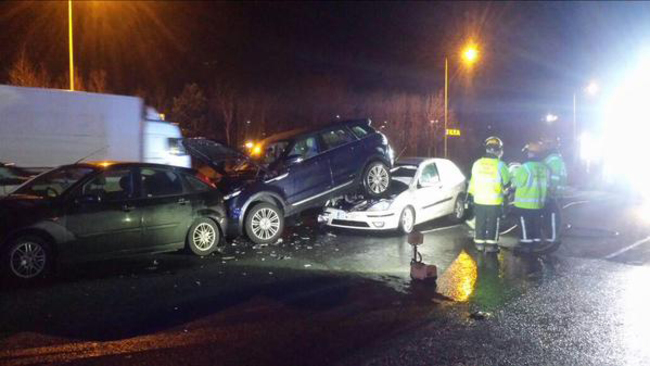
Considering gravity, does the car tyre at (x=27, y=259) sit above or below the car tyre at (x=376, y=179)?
below

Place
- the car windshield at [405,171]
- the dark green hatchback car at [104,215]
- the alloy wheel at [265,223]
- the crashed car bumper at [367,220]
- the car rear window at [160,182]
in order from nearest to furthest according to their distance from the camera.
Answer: the dark green hatchback car at [104,215]
the car rear window at [160,182]
the alloy wheel at [265,223]
the crashed car bumper at [367,220]
the car windshield at [405,171]

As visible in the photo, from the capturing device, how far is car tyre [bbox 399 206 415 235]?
35.9 feet

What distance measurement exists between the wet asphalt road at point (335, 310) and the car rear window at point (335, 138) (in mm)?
2241

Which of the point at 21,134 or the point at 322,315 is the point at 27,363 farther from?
the point at 21,134

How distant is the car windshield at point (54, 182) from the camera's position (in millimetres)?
7652

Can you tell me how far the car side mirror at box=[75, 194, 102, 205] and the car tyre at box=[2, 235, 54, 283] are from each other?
2.25 ft

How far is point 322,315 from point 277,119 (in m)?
44.9

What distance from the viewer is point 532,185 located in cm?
954

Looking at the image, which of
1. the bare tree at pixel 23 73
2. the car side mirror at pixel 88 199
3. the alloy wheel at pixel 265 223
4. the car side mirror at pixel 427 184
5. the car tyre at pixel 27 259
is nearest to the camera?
the car tyre at pixel 27 259

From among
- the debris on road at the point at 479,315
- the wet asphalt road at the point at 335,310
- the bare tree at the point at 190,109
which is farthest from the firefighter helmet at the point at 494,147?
the bare tree at the point at 190,109

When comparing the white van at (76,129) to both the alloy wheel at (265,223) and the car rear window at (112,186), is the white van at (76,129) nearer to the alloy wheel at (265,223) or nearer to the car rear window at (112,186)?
the alloy wheel at (265,223)

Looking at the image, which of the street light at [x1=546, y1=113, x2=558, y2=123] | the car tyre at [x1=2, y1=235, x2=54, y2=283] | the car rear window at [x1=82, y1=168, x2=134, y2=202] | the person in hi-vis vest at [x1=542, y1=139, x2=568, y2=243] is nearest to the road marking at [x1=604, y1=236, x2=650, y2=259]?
the person in hi-vis vest at [x1=542, y1=139, x2=568, y2=243]

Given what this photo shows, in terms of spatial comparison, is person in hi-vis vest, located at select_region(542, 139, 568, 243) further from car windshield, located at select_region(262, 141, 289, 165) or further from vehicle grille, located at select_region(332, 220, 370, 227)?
car windshield, located at select_region(262, 141, 289, 165)

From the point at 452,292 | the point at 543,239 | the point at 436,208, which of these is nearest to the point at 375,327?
the point at 452,292
